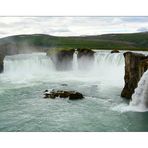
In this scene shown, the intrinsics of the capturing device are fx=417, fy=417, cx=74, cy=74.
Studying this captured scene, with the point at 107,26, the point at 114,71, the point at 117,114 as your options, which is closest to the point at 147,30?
the point at 107,26

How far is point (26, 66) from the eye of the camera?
46.8 ft

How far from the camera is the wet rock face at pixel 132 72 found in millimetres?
10602

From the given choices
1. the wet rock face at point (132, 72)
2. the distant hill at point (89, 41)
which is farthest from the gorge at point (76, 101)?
the distant hill at point (89, 41)

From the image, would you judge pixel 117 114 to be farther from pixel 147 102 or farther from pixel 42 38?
pixel 42 38

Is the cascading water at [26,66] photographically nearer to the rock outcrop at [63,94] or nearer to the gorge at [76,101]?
the gorge at [76,101]

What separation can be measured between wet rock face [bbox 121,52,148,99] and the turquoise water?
27 cm

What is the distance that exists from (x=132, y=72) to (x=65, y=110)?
2576mm

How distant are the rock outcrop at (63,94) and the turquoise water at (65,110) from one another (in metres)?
0.11

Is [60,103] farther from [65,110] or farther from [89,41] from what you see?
[89,41]

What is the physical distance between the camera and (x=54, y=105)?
9680 mm

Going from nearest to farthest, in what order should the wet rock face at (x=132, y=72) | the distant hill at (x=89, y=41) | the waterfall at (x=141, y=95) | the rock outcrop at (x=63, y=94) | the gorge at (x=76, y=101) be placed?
the gorge at (x=76, y=101), the distant hill at (x=89, y=41), the rock outcrop at (x=63, y=94), the waterfall at (x=141, y=95), the wet rock face at (x=132, y=72)

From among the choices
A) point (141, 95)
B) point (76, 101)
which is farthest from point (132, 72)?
point (76, 101)

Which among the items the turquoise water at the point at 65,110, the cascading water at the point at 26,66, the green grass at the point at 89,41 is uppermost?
the green grass at the point at 89,41
